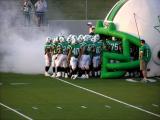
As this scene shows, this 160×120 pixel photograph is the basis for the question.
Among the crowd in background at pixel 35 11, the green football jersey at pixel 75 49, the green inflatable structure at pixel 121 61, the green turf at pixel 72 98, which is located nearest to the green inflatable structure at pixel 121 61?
the green inflatable structure at pixel 121 61

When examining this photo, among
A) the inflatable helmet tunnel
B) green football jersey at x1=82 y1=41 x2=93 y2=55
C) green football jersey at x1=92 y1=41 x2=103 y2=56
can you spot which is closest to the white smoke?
green football jersey at x1=82 y1=41 x2=93 y2=55

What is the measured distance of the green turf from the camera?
55.1 ft

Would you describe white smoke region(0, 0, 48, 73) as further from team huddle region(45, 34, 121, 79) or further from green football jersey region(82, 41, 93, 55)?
green football jersey region(82, 41, 93, 55)

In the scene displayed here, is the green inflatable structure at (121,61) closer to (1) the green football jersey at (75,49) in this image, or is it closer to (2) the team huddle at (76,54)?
(2) the team huddle at (76,54)

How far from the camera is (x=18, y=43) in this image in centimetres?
2484

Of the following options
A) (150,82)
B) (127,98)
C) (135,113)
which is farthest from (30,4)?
(135,113)

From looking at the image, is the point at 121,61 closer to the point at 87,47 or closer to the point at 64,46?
the point at 87,47

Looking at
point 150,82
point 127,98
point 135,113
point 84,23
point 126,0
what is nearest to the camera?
point 135,113

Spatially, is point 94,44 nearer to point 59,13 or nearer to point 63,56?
point 63,56

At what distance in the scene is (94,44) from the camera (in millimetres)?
22141

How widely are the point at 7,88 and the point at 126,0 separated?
16.5 ft

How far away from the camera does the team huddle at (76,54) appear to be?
2202 centimetres

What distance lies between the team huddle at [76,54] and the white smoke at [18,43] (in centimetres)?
96

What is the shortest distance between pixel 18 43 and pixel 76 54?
3391 mm
